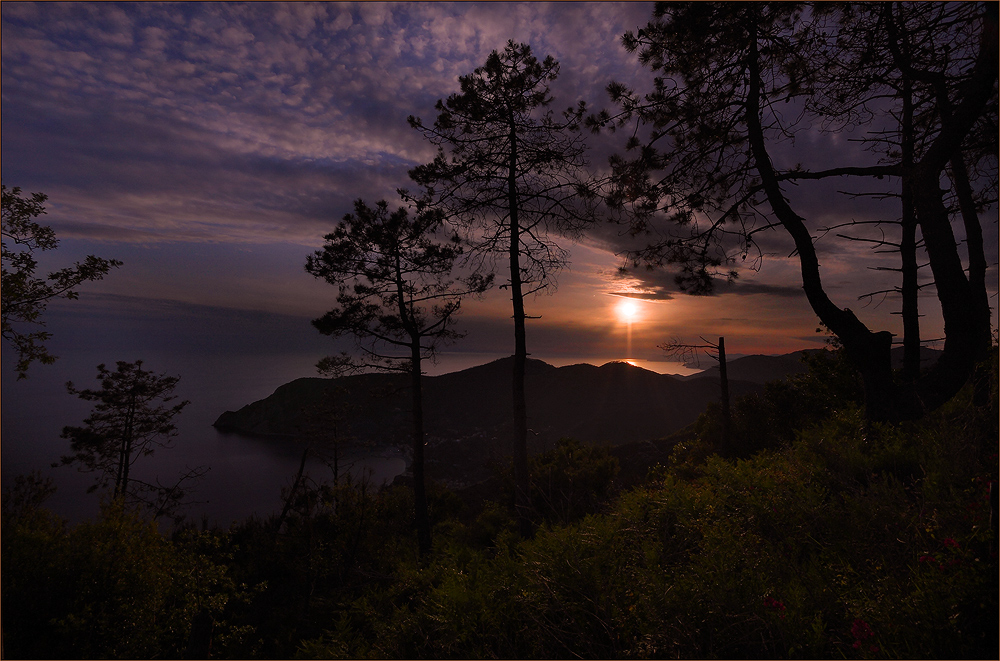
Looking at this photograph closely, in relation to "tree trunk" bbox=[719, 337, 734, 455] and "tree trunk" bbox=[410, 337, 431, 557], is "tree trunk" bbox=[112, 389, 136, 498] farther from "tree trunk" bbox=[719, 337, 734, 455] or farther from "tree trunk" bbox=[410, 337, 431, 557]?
"tree trunk" bbox=[719, 337, 734, 455]

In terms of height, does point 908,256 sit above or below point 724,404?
above

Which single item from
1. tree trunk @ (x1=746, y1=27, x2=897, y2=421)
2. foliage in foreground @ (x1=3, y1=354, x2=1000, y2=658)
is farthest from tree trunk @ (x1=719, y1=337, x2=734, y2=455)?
tree trunk @ (x1=746, y1=27, x2=897, y2=421)

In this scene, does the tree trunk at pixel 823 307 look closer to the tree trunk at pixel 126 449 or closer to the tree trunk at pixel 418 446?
the tree trunk at pixel 418 446

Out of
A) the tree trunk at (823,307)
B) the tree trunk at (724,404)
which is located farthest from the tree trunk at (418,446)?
the tree trunk at (724,404)

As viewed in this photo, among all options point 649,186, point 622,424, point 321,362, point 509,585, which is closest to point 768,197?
point 649,186

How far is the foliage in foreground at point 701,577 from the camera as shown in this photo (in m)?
2.79

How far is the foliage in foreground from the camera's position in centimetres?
279

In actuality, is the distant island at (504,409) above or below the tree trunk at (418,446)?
below

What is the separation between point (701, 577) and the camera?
3.52m

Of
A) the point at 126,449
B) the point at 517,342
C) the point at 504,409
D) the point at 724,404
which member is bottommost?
the point at 504,409

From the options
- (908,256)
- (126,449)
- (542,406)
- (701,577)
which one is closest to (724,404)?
(908,256)

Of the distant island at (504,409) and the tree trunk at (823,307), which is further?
the distant island at (504,409)

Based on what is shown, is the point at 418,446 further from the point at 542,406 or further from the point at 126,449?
the point at 542,406

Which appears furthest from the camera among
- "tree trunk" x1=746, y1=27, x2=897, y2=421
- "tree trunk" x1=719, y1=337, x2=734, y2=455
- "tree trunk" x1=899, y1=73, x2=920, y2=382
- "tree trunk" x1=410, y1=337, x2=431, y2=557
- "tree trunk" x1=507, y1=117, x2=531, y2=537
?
"tree trunk" x1=719, y1=337, x2=734, y2=455
